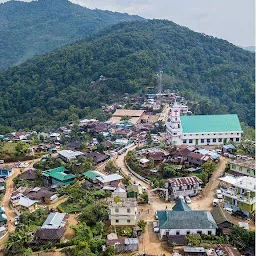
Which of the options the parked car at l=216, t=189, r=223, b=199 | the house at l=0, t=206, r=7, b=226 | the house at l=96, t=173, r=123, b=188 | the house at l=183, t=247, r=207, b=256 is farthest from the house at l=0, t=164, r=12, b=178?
the house at l=183, t=247, r=207, b=256

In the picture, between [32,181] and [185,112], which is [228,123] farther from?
[32,181]

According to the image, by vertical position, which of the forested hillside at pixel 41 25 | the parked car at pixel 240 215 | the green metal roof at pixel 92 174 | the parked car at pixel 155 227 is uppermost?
the forested hillside at pixel 41 25

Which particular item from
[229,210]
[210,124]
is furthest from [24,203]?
[210,124]

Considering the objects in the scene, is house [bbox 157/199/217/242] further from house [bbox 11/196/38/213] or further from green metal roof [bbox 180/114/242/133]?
green metal roof [bbox 180/114/242/133]

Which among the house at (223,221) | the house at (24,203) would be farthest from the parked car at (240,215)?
the house at (24,203)

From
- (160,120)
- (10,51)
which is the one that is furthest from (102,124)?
(10,51)

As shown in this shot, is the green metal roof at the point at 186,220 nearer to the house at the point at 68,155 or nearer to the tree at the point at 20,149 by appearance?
the house at the point at 68,155

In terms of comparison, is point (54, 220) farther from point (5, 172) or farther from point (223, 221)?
point (5, 172)
